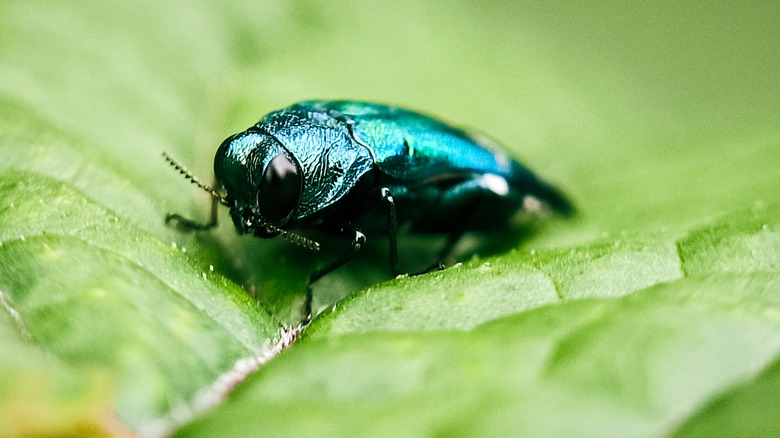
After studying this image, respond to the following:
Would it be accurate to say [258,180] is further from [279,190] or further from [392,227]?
[392,227]

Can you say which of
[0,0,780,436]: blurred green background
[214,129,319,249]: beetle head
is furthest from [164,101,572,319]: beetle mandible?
[0,0,780,436]: blurred green background

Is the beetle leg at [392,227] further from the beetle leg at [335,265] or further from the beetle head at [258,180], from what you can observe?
the beetle head at [258,180]

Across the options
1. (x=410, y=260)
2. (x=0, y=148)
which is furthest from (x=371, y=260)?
(x=0, y=148)

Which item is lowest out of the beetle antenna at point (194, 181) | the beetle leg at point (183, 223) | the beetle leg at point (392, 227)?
the beetle leg at point (392, 227)

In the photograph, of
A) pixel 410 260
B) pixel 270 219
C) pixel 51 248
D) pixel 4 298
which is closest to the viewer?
pixel 4 298

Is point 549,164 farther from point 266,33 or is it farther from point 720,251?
point 720,251

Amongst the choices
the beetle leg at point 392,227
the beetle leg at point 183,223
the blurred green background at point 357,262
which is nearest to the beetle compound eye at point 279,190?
the blurred green background at point 357,262
